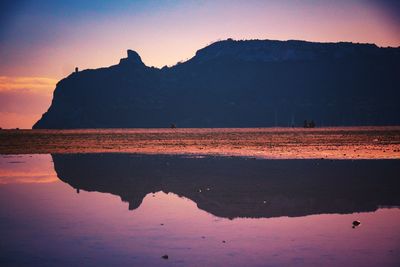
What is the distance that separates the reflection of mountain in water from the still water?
0.05 m

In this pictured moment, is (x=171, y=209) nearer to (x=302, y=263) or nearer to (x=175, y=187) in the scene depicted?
(x=175, y=187)

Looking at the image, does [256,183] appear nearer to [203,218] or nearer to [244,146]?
[203,218]

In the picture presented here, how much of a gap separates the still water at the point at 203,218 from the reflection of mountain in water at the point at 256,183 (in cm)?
5

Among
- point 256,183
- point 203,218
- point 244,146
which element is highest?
point 244,146

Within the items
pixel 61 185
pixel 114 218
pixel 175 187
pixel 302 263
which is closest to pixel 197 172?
pixel 175 187

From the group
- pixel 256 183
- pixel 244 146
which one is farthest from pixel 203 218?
pixel 244 146

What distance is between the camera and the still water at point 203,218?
35.3 feet

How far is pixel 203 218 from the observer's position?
15.2 meters

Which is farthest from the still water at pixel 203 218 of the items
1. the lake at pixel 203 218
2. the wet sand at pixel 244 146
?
the wet sand at pixel 244 146

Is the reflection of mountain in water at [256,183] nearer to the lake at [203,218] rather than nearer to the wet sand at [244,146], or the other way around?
the lake at [203,218]

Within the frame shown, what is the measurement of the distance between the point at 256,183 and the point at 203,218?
8311 millimetres

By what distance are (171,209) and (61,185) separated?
8957 millimetres

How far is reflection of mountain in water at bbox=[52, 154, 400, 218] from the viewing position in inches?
675

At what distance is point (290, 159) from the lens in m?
35.9
